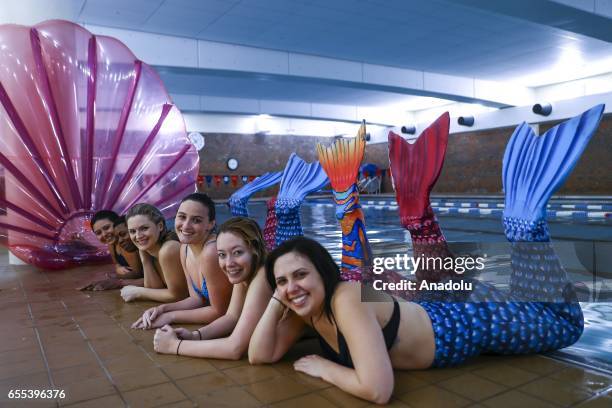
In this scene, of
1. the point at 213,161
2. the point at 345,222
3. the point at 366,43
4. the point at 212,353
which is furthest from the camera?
the point at 213,161

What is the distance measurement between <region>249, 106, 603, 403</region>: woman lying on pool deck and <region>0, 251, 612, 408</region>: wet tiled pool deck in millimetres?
90

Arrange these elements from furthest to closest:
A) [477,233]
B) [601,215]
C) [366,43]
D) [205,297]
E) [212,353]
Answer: [366,43] → [601,215] → [477,233] → [205,297] → [212,353]

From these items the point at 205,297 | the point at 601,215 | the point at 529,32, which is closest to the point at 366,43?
the point at 529,32

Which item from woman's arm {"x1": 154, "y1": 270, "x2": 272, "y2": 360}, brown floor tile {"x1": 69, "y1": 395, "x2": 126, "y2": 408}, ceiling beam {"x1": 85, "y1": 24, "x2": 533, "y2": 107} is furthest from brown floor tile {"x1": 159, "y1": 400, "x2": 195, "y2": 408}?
ceiling beam {"x1": 85, "y1": 24, "x2": 533, "y2": 107}

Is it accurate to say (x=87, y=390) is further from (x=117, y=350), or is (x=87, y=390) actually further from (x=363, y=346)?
(x=363, y=346)

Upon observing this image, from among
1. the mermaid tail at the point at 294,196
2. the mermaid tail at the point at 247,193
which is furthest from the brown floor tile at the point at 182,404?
the mermaid tail at the point at 247,193

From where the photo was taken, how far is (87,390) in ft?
6.97

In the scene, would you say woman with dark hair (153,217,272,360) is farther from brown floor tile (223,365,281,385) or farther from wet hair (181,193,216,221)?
wet hair (181,193,216,221)

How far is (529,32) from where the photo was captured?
9.52 metres

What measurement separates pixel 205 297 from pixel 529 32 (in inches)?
357

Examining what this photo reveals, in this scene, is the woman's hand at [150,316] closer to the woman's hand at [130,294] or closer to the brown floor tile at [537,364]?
the woman's hand at [130,294]

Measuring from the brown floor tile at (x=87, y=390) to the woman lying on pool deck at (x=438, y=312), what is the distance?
669 millimetres

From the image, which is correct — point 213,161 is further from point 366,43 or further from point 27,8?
point 27,8

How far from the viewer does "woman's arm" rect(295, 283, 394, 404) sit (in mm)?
1800
